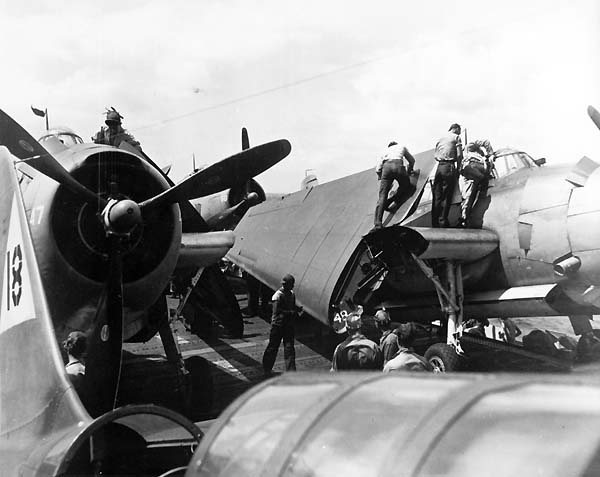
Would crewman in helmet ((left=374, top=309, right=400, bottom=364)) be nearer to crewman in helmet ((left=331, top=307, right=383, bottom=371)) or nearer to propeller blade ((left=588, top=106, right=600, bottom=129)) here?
crewman in helmet ((left=331, top=307, right=383, bottom=371))

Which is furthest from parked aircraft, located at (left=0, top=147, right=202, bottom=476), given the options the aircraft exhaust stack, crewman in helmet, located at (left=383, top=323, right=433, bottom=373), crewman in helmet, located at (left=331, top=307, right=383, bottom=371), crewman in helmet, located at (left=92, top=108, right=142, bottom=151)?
the aircraft exhaust stack

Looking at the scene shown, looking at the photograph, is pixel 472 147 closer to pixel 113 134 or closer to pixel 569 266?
pixel 569 266

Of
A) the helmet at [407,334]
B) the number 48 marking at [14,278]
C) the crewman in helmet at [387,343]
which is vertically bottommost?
the crewman in helmet at [387,343]

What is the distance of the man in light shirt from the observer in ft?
27.7

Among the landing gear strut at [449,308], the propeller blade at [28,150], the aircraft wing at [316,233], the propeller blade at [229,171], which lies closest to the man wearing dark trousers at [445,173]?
the aircraft wing at [316,233]

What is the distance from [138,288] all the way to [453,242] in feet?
12.2

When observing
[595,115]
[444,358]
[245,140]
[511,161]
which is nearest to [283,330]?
[444,358]

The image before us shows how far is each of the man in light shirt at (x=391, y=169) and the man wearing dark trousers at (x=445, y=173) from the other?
0.51m

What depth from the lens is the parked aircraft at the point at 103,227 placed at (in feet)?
16.0

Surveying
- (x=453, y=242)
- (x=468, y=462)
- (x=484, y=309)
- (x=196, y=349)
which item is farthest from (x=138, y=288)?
(x=468, y=462)

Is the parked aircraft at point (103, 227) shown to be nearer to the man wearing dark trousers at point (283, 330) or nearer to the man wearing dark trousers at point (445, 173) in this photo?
the man wearing dark trousers at point (283, 330)

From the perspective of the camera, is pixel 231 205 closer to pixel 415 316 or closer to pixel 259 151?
pixel 415 316

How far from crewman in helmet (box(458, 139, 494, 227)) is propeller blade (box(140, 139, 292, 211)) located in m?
3.24

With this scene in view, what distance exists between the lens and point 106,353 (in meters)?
4.77
